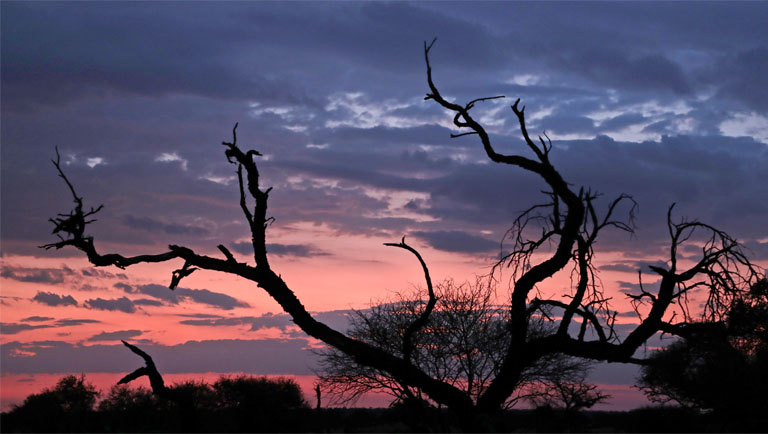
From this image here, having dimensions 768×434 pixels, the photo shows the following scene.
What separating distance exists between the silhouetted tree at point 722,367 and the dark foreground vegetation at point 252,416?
471mm

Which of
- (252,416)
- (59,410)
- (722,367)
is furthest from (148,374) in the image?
(722,367)

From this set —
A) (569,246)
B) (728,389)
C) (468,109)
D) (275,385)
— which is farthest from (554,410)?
(468,109)

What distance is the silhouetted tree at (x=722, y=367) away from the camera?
52.1 ft

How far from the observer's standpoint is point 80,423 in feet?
68.3

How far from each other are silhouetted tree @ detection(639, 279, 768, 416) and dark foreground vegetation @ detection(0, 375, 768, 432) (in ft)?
1.54

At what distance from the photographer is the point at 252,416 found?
66.7ft

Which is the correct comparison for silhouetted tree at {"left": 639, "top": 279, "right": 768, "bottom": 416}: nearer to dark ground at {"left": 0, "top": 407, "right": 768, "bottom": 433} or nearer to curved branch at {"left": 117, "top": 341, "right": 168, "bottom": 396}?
dark ground at {"left": 0, "top": 407, "right": 768, "bottom": 433}

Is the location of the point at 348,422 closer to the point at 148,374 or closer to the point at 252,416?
the point at 252,416

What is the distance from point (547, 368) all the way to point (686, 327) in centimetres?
1008

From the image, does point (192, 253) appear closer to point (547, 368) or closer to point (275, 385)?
point (275, 385)

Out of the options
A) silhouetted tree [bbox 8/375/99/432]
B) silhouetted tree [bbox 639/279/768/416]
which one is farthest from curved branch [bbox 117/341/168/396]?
silhouetted tree [bbox 639/279/768/416]

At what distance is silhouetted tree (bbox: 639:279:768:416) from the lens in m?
15.9

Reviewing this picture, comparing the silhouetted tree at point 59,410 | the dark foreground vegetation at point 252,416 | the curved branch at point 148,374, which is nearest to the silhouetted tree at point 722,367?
the dark foreground vegetation at point 252,416

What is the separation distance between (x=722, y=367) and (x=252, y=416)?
12.9m
